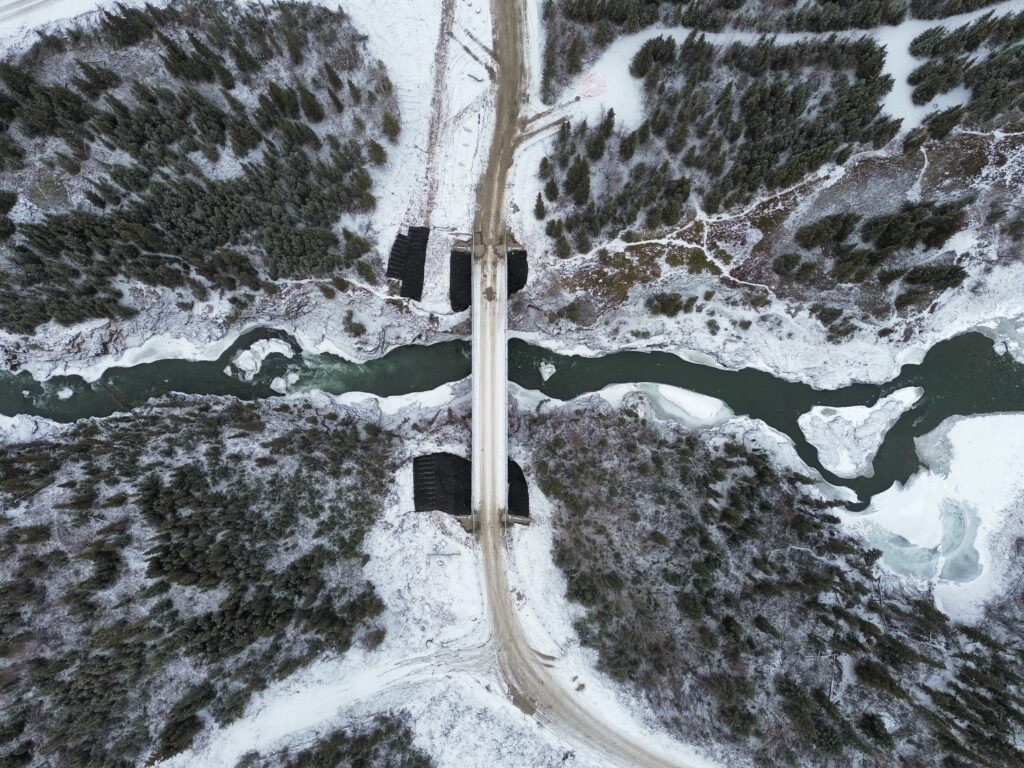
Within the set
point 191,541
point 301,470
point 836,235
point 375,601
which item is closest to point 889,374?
point 836,235

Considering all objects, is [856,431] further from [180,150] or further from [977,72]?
[180,150]

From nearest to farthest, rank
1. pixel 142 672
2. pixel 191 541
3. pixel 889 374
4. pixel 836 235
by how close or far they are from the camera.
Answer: pixel 142 672
pixel 191 541
pixel 836 235
pixel 889 374

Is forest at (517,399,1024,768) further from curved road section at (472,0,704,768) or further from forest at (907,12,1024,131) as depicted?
forest at (907,12,1024,131)

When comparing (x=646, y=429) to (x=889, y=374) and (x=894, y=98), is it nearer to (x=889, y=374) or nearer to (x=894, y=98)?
(x=889, y=374)

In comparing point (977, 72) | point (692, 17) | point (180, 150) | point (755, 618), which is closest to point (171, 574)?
point (180, 150)

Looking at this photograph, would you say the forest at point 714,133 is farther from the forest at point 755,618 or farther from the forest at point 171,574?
the forest at point 171,574

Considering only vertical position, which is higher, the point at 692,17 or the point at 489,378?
the point at 692,17

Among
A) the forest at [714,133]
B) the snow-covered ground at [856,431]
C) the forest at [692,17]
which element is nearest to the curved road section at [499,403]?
the forest at [692,17]
